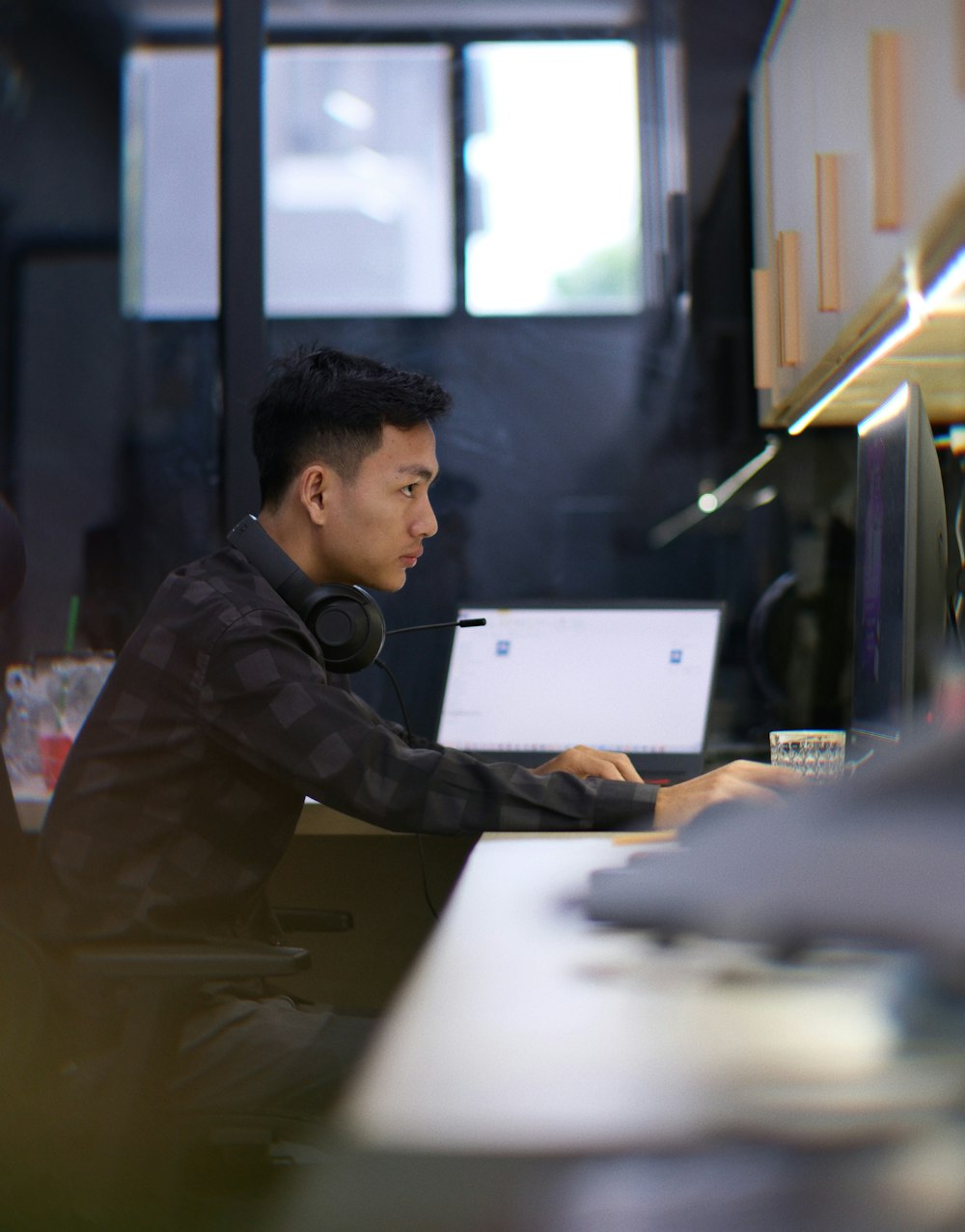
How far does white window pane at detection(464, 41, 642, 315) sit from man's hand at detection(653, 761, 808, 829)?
4.56 feet

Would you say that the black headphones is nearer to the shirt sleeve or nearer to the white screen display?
the shirt sleeve

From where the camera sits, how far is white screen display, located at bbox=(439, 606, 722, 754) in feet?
6.48

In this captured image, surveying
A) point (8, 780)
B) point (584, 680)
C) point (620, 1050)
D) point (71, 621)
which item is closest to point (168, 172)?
point (71, 621)

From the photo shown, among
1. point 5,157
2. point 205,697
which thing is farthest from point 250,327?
point 205,697

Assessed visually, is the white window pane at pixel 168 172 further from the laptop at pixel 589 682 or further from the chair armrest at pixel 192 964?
the chair armrest at pixel 192 964

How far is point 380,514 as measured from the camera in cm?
152

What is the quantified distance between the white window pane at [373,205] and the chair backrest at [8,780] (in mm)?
1232

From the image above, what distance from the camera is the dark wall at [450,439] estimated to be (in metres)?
2.35

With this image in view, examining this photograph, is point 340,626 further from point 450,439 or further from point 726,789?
point 450,439

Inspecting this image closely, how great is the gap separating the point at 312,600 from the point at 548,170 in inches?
52.2

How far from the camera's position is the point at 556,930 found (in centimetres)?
85

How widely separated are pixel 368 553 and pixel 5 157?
162cm

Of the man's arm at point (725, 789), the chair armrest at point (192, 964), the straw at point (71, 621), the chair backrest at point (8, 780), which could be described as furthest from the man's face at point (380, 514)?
the straw at point (71, 621)

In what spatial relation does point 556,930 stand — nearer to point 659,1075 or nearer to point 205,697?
point 659,1075
